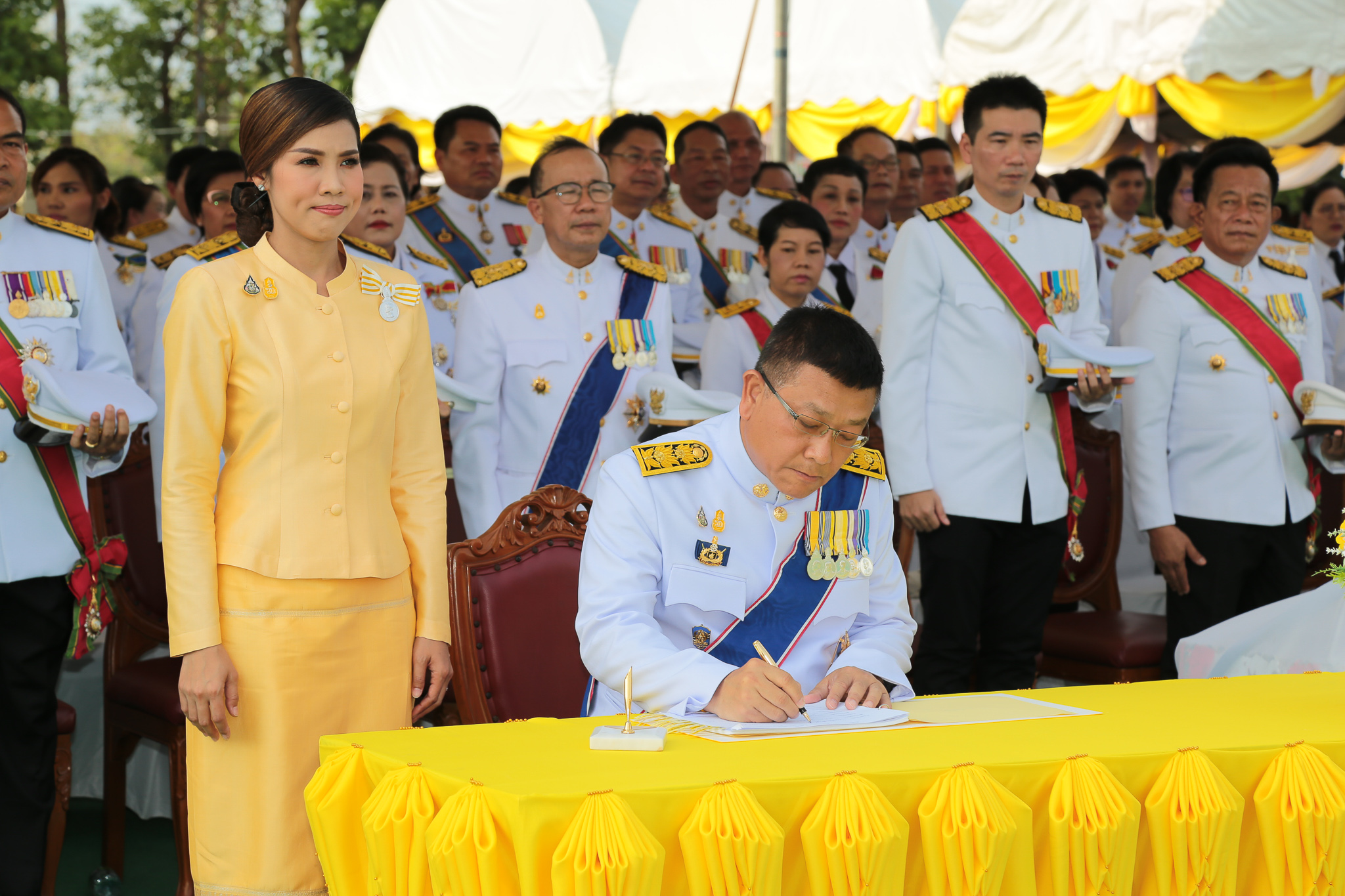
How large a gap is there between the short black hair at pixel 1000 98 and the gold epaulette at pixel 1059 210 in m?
0.19

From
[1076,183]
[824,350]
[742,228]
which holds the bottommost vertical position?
[824,350]

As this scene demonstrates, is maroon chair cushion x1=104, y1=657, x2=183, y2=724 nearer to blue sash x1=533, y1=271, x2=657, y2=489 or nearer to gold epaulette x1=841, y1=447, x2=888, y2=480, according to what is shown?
blue sash x1=533, y1=271, x2=657, y2=489

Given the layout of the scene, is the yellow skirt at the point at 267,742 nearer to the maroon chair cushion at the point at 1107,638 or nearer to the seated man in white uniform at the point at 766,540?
the seated man in white uniform at the point at 766,540

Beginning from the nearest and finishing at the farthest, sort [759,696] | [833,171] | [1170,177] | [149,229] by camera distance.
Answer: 1. [759,696]
2. [833,171]
3. [1170,177]
4. [149,229]

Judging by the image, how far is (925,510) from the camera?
3.26 meters

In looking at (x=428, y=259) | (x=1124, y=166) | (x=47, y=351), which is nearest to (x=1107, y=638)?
(x=428, y=259)

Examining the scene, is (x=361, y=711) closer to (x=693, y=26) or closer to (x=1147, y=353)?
(x=1147, y=353)

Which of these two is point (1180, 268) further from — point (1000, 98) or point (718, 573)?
point (718, 573)

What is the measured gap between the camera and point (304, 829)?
2.00 metres

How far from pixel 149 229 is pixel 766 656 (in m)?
4.42

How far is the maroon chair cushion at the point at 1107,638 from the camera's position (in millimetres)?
3627

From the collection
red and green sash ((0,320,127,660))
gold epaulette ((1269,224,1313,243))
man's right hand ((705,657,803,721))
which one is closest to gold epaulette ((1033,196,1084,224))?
gold epaulette ((1269,224,1313,243))

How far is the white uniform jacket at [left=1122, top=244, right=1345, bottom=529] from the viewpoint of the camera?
3.55 m


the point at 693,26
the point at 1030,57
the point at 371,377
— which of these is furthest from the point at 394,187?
the point at 693,26
